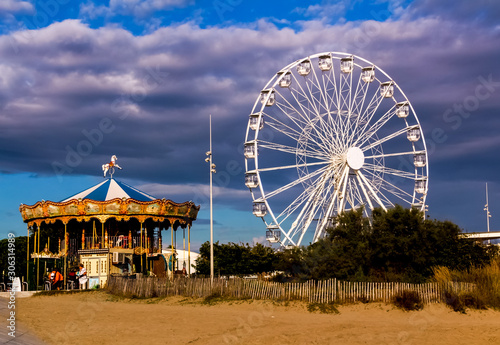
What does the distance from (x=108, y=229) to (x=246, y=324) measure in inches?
947

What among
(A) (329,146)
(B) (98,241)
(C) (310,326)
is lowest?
(C) (310,326)

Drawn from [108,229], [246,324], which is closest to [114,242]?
[108,229]

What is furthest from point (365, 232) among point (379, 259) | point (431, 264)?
point (431, 264)

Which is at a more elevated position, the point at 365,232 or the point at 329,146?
the point at 329,146

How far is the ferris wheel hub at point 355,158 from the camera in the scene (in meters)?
36.2

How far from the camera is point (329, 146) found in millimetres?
36406

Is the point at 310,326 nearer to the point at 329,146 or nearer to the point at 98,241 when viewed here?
the point at 329,146

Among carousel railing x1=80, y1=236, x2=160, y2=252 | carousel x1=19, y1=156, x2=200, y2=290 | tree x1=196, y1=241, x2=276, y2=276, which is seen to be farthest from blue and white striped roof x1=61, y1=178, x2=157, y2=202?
tree x1=196, y1=241, x2=276, y2=276

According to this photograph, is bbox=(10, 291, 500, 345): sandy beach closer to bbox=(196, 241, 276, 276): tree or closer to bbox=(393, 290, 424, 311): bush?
bbox=(393, 290, 424, 311): bush

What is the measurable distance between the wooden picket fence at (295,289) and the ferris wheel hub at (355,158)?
12111 mm

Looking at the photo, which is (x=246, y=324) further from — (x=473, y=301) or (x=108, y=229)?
(x=108, y=229)

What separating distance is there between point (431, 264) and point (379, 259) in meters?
2.38

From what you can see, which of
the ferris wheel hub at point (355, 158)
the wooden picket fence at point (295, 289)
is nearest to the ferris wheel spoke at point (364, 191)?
the ferris wheel hub at point (355, 158)

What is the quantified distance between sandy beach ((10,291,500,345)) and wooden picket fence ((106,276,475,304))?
0.58 meters
